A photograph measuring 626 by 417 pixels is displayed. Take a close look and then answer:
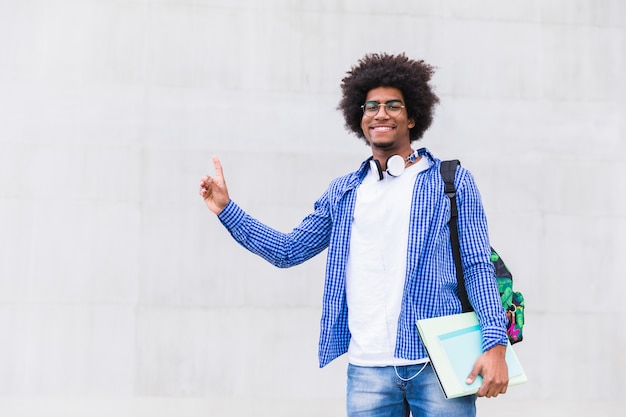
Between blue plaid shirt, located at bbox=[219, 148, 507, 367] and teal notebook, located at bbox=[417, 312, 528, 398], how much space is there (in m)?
0.05

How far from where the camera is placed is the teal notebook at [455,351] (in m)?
2.07

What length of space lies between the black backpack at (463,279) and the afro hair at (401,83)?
299 mm

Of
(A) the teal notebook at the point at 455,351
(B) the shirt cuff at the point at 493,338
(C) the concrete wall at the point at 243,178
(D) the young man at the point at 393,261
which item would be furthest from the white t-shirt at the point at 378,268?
(C) the concrete wall at the point at 243,178

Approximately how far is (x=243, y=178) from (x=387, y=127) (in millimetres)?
2846

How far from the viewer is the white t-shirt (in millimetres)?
2221

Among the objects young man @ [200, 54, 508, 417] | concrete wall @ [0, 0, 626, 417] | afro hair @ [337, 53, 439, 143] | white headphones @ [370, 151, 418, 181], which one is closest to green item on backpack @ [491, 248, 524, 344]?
young man @ [200, 54, 508, 417]

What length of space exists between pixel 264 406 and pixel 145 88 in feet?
7.94

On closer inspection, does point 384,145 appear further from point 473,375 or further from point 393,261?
point 473,375

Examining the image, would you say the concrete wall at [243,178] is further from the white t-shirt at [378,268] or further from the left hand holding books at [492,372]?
the left hand holding books at [492,372]

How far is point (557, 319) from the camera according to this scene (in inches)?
206

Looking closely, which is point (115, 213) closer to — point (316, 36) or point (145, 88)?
point (145, 88)

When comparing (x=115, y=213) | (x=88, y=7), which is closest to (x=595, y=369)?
(x=115, y=213)

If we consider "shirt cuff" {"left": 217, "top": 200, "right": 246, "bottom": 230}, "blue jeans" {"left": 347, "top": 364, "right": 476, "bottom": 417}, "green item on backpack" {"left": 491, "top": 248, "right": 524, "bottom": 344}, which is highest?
"shirt cuff" {"left": 217, "top": 200, "right": 246, "bottom": 230}

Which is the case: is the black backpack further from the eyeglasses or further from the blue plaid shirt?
the eyeglasses
